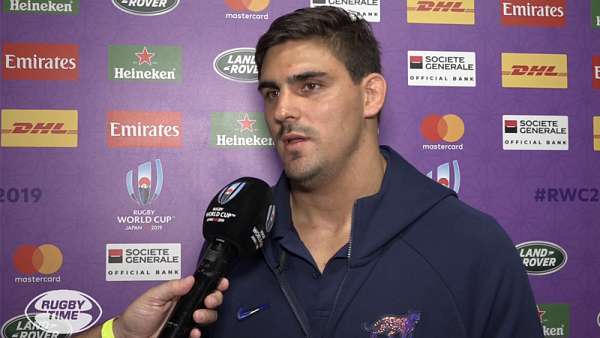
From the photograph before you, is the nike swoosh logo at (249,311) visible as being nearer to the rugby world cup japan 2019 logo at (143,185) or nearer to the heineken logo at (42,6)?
the rugby world cup japan 2019 logo at (143,185)

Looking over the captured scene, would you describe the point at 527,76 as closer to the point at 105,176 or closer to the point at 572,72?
the point at 572,72

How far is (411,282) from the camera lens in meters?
1.23

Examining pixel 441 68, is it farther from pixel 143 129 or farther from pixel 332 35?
pixel 143 129

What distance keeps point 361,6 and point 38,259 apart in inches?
58.9

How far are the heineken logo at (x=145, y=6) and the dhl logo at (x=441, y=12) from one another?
0.92m

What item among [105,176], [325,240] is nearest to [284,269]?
[325,240]

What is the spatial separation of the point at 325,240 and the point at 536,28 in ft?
4.61

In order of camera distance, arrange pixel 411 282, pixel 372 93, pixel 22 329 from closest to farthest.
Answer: pixel 411 282 < pixel 372 93 < pixel 22 329

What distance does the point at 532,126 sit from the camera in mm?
2137

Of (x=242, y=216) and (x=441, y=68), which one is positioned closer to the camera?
(x=242, y=216)

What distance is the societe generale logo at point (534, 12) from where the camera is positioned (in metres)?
2.17

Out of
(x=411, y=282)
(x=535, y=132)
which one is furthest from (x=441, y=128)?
(x=411, y=282)

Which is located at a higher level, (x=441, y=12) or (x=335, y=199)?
(x=441, y=12)

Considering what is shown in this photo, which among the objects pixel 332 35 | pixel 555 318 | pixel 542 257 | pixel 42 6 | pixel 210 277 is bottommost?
pixel 555 318
